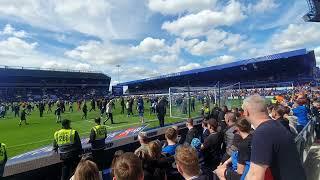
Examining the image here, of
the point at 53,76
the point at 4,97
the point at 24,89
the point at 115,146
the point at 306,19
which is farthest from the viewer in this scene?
the point at 53,76

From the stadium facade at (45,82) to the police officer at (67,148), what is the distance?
91.9 m

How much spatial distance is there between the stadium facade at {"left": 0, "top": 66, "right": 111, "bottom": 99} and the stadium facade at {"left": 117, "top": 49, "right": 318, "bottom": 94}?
35.4m

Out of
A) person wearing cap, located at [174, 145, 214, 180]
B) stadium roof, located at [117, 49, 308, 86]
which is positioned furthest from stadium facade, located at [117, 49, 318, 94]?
person wearing cap, located at [174, 145, 214, 180]

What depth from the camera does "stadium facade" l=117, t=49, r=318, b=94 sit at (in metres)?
61.3

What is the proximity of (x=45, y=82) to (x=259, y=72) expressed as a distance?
230 ft

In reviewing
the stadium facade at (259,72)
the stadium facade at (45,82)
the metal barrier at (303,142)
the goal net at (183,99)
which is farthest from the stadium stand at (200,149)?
the stadium facade at (45,82)

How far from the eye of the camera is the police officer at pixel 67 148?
27.0 feet

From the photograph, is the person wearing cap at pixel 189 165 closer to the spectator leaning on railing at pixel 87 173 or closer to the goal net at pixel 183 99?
the spectator leaning on railing at pixel 87 173

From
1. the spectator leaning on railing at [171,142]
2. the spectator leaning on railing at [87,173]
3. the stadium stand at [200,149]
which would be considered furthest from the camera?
the spectator leaning on railing at [171,142]

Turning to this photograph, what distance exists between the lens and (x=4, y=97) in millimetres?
91188

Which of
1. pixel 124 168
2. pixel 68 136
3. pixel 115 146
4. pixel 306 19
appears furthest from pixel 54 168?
pixel 306 19

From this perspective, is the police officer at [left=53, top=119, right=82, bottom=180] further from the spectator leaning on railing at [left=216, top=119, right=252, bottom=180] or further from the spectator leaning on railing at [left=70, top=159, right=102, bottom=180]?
the spectator leaning on railing at [left=70, top=159, right=102, bottom=180]

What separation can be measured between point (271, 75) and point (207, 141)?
68599 mm

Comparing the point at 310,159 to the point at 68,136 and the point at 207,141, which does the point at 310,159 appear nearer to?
the point at 207,141
